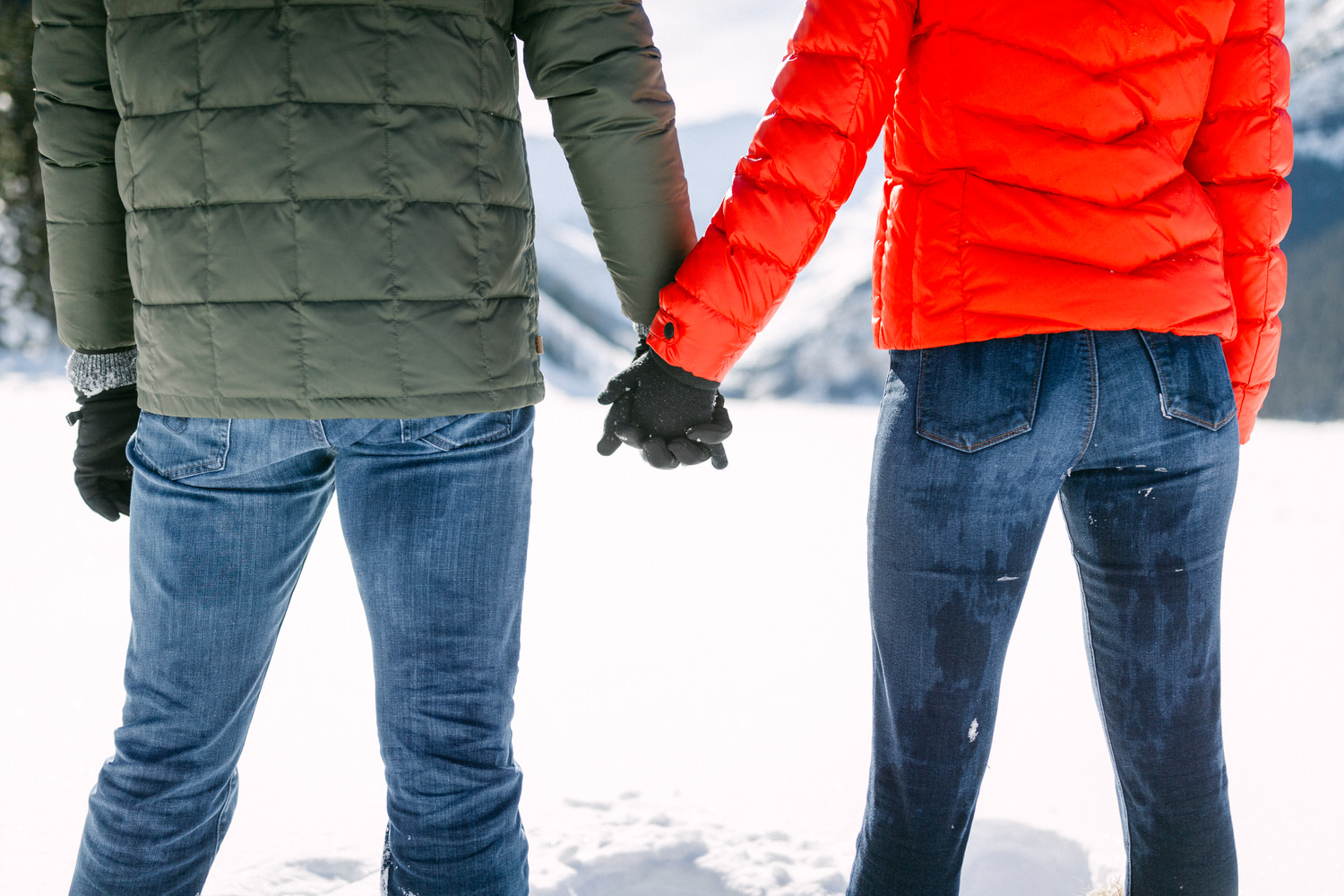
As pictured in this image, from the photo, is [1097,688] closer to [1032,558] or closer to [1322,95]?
[1032,558]

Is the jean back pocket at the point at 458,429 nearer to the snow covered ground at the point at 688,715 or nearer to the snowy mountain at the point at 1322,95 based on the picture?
the snow covered ground at the point at 688,715

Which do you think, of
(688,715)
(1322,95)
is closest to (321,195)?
(688,715)

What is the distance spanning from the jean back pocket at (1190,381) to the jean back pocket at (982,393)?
13 cm

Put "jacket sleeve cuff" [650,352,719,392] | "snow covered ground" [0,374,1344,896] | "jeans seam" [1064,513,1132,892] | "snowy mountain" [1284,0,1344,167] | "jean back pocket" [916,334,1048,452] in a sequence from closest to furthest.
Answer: "jean back pocket" [916,334,1048,452], "jeans seam" [1064,513,1132,892], "jacket sleeve cuff" [650,352,719,392], "snow covered ground" [0,374,1344,896], "snowy mountain" [1284,0,1344,167]

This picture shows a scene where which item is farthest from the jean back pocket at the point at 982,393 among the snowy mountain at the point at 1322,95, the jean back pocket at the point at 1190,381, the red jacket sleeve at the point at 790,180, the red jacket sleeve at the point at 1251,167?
the snowy mountain at the point at 1322,95

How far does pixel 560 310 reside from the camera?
13.0 metres

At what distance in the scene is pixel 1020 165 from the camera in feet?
3.15

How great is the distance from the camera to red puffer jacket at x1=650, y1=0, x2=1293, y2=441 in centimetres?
96

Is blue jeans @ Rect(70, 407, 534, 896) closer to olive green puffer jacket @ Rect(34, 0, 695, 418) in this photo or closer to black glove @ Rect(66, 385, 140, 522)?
olive green puffer jacket @ Rect(34, 0, 695, 418)

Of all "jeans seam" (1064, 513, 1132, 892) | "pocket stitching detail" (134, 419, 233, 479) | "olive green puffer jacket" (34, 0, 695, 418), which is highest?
"olive green puffer jacket" (34, 0, 695, 418)

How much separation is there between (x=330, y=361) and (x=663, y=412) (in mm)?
433

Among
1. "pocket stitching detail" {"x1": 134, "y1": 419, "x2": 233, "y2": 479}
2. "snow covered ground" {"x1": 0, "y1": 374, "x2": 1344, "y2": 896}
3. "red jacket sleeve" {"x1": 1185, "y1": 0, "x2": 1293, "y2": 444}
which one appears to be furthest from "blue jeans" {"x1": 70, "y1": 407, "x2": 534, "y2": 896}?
"red jacket sleeve" {"x1": 1185, "y1": 0, "x2": 1293, "y2": 444}

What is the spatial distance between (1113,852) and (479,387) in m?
1.52

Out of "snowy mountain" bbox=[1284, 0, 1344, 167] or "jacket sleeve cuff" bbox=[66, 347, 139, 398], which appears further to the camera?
"snowy mountain" bbox=[1284, 0, 1344, 167]
